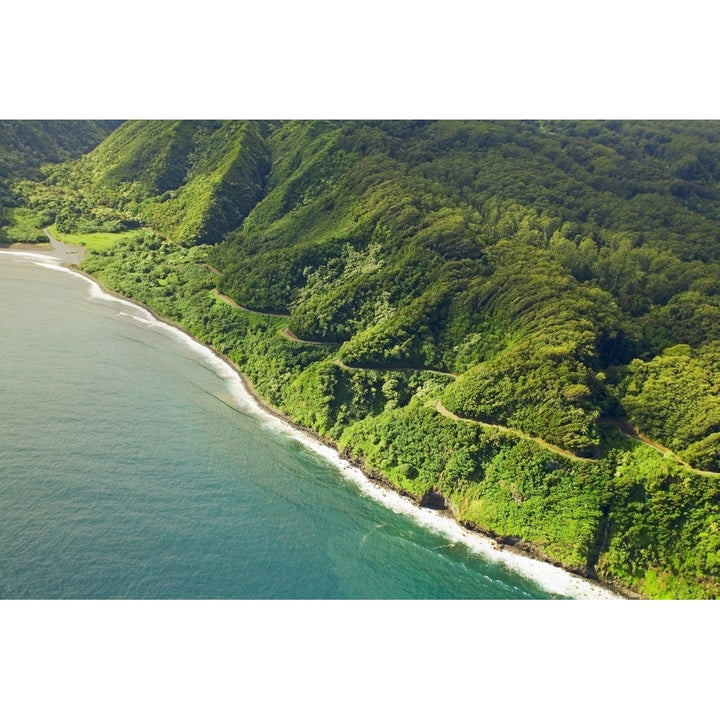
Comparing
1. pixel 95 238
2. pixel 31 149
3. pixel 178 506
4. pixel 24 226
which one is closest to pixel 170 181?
pixel 95 238

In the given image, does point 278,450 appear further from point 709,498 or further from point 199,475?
point 709,498

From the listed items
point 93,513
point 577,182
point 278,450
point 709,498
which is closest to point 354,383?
point 278,450

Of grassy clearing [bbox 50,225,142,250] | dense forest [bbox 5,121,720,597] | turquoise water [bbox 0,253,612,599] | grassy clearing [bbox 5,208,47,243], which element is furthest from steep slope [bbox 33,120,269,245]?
turquoise water [bbox 0,253,612,599]

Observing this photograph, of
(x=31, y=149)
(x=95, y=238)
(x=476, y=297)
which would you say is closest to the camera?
(x=476, y=297)

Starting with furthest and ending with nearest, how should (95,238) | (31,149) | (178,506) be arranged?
(31,149) → (95,238) → (178,506)

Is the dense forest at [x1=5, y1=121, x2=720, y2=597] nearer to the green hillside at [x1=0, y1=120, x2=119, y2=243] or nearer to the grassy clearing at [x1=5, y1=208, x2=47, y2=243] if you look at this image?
the grassy clearing at [x1=5, y1=208, x2=47, y2=243]

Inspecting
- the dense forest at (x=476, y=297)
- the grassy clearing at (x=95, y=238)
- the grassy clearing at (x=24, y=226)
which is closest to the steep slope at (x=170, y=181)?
the dense forest at (x=476, y=297)

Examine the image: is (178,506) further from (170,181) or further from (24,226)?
(170,181)
